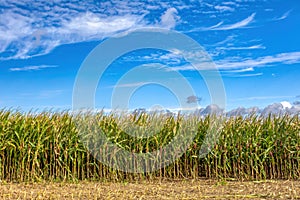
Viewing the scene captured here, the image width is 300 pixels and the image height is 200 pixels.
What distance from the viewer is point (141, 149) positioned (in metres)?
12.6

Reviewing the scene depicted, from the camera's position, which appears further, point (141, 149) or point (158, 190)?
point (141, 149)

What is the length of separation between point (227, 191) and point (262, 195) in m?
0.95

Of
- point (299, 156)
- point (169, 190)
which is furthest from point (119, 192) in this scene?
point (299, 156)

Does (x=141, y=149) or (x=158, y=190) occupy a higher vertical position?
(x=141, y=149)

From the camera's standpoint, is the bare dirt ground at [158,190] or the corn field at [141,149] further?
the corn field at [141,149]

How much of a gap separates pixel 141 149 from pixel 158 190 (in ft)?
8.10

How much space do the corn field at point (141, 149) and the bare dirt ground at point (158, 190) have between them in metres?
0.61

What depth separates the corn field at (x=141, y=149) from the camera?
12.3 meters

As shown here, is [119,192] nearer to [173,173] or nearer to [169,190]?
[169,190]

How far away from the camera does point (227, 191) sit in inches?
400

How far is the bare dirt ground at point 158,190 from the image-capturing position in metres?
9.38

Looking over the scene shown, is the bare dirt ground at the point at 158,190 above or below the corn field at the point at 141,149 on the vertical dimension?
below

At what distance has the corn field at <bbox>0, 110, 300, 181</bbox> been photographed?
1234 centimetres

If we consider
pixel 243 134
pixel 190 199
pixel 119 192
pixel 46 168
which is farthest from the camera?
pixel 243 134
